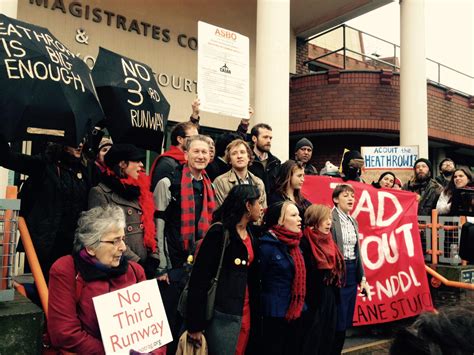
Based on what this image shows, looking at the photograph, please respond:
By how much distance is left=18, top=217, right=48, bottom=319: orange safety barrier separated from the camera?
2850 mm

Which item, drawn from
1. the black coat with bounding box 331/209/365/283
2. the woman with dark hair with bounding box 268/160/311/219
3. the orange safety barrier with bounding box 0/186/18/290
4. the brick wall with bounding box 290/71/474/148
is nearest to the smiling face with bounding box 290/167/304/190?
the woman with dark hair with bounding box 268/160/311/219

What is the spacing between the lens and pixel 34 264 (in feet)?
9.48

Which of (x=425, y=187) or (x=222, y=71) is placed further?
(x=425, y=187)

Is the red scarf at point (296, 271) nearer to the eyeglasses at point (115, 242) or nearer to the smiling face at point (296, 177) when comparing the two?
the smiling face at point (296, 177)

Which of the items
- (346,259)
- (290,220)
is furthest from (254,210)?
(346,259)

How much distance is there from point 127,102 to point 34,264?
1618 millimetres

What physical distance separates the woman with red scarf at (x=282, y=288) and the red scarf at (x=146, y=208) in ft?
2.62

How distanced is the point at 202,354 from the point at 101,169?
4.93ft

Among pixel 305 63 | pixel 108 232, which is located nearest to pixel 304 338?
pixel 108 232

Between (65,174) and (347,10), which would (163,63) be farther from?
(65,174)

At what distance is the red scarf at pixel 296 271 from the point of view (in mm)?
3469

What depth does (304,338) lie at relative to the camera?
143 inches

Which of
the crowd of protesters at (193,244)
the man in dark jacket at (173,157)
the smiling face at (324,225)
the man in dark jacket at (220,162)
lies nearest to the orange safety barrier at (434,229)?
the crowd of protesters at (193,244)

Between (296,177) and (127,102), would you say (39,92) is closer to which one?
(127,102)
